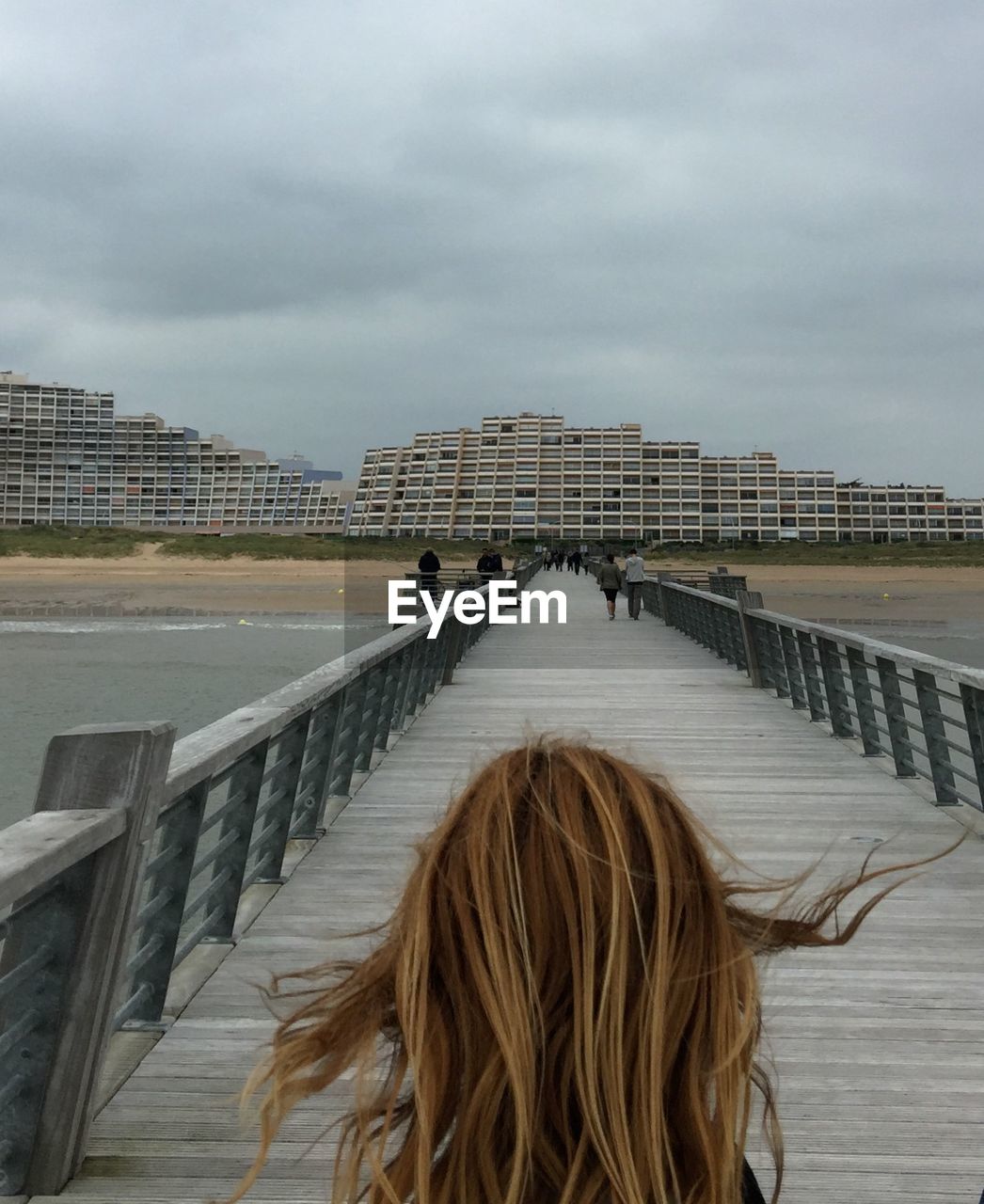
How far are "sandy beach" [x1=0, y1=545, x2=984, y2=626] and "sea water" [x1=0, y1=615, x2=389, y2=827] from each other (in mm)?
5224

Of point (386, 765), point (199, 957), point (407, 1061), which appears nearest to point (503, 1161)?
point (407, 1061)

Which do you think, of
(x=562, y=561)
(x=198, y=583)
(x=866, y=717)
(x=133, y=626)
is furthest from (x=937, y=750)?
(x=562, y=561)

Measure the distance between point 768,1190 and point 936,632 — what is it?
32310 millimetres

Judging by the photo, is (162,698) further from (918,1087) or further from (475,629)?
(918,1087)

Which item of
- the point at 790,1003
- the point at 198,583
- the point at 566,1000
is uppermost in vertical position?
the point at 566,1000

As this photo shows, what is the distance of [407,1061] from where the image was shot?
124 centimetres

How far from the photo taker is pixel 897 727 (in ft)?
26.6

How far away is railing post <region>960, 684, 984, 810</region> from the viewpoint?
6.59 metres

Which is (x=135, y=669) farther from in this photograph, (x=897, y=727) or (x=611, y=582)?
(x=897, y=727)

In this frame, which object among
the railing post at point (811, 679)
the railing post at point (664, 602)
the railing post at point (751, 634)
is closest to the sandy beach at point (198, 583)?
the railing post at point (664, 602)

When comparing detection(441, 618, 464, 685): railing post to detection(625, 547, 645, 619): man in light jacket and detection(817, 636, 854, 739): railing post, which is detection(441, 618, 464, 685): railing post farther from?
detection(625, 547, 645, 619): man in light jacket

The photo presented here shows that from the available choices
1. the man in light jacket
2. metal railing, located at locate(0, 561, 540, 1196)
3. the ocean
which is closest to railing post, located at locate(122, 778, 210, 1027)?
metal railing, located at locate(0, 561, 540, 1196)

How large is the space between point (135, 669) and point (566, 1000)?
21703 millimetres

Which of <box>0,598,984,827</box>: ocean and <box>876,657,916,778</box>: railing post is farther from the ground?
<box>876,657,916,778</box>: railing post
